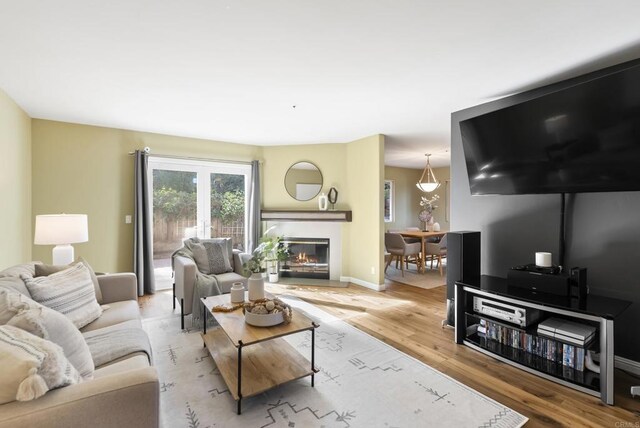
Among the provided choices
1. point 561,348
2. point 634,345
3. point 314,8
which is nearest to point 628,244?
point 634,345

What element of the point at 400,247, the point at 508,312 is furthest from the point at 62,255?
the point at 400,247

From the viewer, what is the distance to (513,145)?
2.71m

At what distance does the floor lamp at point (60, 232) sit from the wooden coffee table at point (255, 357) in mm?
1596

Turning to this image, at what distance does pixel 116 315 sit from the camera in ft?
7.45

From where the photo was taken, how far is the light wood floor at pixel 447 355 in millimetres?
1914

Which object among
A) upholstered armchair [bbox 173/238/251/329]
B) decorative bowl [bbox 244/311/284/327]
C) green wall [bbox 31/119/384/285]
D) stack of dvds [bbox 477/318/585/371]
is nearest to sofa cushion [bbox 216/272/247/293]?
upholstered armchair [bbox 173/238/251/329]

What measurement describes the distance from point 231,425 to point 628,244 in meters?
3.19

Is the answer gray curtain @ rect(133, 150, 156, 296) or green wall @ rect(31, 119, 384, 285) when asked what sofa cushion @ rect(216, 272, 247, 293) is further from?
green wall @ rect(31, 119, 384, 285)

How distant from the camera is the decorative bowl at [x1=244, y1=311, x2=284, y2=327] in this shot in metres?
2.09

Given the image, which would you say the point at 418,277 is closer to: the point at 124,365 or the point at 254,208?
the point at 254,208

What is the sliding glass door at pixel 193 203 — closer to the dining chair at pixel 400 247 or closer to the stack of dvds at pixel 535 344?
the dining chair at pixel 400 247

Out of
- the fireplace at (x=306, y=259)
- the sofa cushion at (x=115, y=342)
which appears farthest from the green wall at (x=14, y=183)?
the fireplace at (x=306, y=259)

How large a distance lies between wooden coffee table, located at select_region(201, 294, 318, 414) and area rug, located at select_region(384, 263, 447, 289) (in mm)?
3236

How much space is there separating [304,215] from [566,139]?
3626mm
